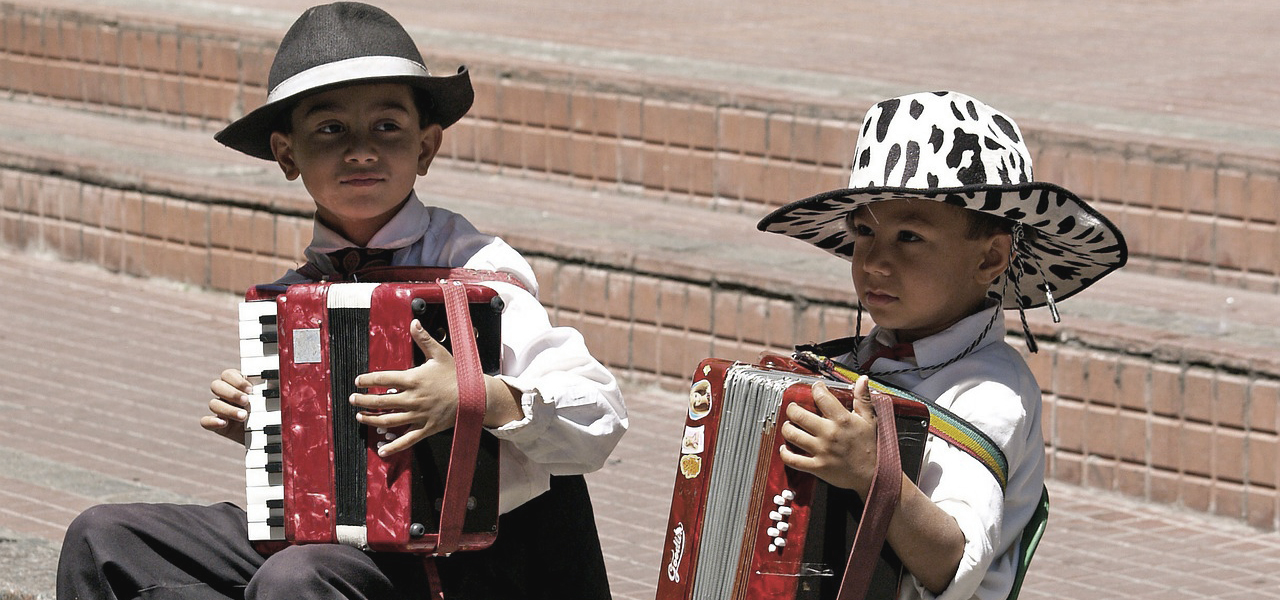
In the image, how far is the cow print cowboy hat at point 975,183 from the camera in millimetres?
2898

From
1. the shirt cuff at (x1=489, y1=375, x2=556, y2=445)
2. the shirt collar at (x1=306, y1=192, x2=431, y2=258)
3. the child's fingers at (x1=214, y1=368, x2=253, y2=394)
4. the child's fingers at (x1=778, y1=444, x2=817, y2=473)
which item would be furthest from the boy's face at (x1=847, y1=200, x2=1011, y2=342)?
the child's fingers at (x1=214, y1=368, x2=253, y2=394)

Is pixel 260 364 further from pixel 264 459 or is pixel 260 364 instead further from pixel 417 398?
pixel 417 398

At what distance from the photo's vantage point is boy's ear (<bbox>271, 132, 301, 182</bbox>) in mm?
3414

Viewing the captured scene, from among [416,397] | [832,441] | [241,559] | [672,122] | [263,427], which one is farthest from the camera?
[672,122]

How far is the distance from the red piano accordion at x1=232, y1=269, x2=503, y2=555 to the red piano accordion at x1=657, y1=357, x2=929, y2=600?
1.33ft

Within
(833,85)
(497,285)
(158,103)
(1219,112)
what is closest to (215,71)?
(158,103)

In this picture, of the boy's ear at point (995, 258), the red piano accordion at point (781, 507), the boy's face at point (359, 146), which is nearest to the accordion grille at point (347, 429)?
the boy's face at point (359, 146)

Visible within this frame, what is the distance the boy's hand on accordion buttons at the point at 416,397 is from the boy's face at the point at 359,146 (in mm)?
396

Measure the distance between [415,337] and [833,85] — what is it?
5.02m

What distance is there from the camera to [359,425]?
304 centimetres

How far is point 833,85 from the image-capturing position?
778cm

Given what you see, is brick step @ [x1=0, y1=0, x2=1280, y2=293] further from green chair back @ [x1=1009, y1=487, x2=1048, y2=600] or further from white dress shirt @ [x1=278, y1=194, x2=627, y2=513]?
white dress shirt @ [x1=278, y1=194, x2=627, y2=513]

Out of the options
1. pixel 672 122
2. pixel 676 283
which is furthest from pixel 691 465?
pixel 672 122

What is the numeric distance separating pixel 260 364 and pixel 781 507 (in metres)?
0.90
